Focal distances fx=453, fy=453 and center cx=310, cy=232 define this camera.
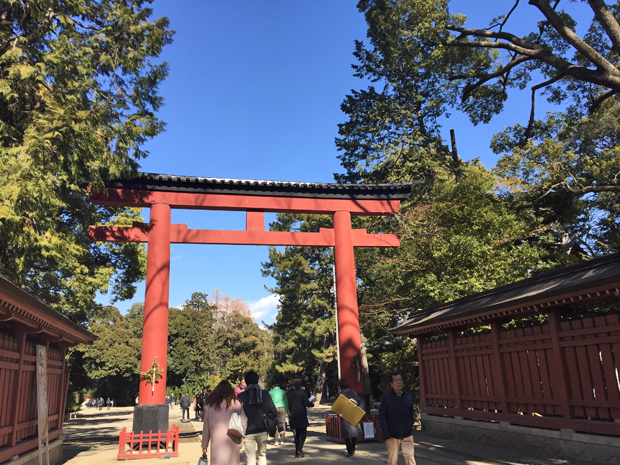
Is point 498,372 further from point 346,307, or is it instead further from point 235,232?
point 235,232

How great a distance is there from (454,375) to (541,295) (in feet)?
13.7

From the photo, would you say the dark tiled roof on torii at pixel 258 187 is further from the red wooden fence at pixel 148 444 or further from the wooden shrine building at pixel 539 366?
the red wooden fence at pixel 148 444

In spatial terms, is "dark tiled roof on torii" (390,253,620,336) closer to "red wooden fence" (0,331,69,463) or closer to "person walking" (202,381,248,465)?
"person walking" (202,381,248,465)

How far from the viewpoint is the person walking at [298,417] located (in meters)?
9.19

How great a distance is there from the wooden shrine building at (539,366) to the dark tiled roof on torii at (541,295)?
19 millimetres

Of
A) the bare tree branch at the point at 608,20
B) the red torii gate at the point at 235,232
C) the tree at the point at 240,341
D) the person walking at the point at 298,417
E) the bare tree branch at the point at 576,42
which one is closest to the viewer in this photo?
the person walking at the point at 298,417

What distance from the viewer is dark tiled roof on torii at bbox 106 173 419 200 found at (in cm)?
1298

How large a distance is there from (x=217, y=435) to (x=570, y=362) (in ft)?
19.9

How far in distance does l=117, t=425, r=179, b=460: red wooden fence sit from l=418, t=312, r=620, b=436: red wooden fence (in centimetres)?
669

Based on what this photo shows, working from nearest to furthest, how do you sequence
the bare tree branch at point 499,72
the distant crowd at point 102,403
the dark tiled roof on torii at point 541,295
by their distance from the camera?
the dark tiled roof on torii at point 541,295 < the bare tree branch at point 499,72 < the distant crowd at point 102,403

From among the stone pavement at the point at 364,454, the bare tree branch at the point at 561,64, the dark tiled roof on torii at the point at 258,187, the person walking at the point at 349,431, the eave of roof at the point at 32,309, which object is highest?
the bare tree branch at the point at 561,64

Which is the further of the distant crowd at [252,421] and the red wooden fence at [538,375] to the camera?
the red wooden fence at [538,375]

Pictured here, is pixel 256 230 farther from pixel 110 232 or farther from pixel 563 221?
pixel 563 221

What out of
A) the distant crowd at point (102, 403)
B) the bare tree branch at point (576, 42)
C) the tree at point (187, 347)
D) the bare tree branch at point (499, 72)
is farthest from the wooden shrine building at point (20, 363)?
the distant crowd at point (102, 403)
